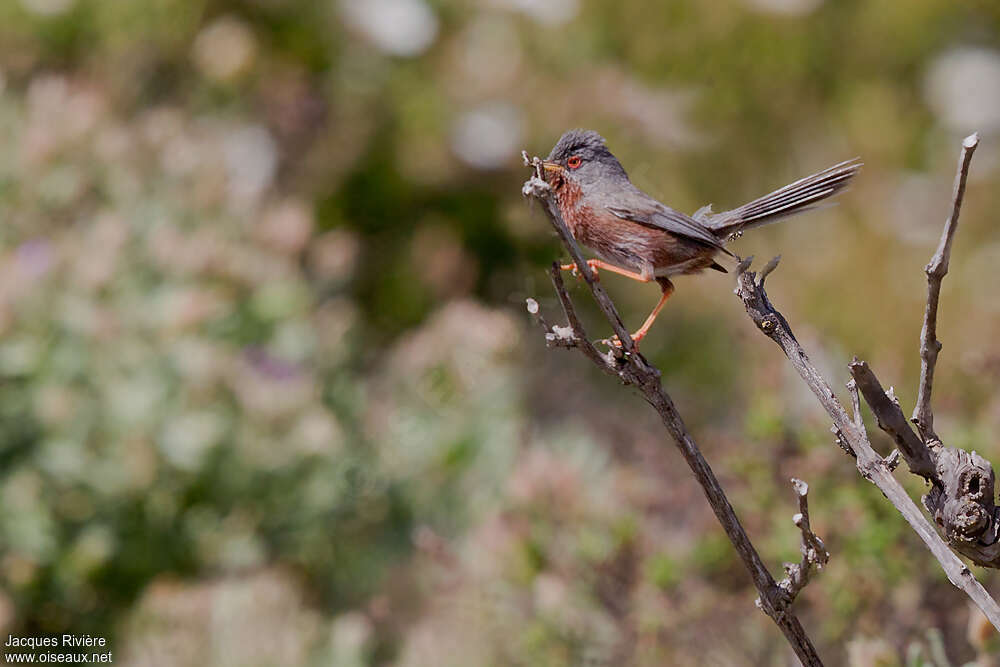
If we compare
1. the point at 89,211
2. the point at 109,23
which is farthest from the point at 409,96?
the point at 89,211

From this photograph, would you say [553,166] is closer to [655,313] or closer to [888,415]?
[655,313]

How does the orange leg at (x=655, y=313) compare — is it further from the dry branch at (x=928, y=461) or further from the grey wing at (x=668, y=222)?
the dry branch at (x=928, y=461)

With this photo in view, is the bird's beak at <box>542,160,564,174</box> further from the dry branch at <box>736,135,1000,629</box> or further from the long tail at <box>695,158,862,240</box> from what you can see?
the dry branch at <box>736,135,1000,629</box>

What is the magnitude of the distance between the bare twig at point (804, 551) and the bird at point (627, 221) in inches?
14.6

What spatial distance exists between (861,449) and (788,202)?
0.35 metres

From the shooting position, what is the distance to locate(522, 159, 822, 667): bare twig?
1247 mm

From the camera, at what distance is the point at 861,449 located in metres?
1.19

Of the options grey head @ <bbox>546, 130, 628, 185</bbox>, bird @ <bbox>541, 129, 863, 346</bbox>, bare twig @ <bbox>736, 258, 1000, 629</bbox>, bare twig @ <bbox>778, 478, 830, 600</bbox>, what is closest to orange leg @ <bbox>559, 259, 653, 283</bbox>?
bird @ <bbox>541, 129, 863, 346</bbox>

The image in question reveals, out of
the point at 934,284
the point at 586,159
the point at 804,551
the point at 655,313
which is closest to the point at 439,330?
the point at 586,159

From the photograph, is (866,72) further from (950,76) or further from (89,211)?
Answer: (89,211)

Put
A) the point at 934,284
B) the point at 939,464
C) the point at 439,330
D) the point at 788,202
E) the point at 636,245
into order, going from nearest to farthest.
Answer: the point at 934,284 → the point at 939,464 → the point at 788,202 → the point at 636,245 → the point at 439,330

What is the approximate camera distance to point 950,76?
6645mm

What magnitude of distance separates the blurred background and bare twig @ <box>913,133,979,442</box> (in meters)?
0.59

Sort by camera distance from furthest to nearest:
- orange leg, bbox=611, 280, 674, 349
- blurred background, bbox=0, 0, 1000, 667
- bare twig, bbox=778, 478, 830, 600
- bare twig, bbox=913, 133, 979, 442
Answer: blurred background, bbox=0, 0, 1000, 667
orange leg, bbox=611, 280, 674, 349
bare twig, bbox=778, 478, 830, 600
bare twig, bbox=913, 133, 979, 442
